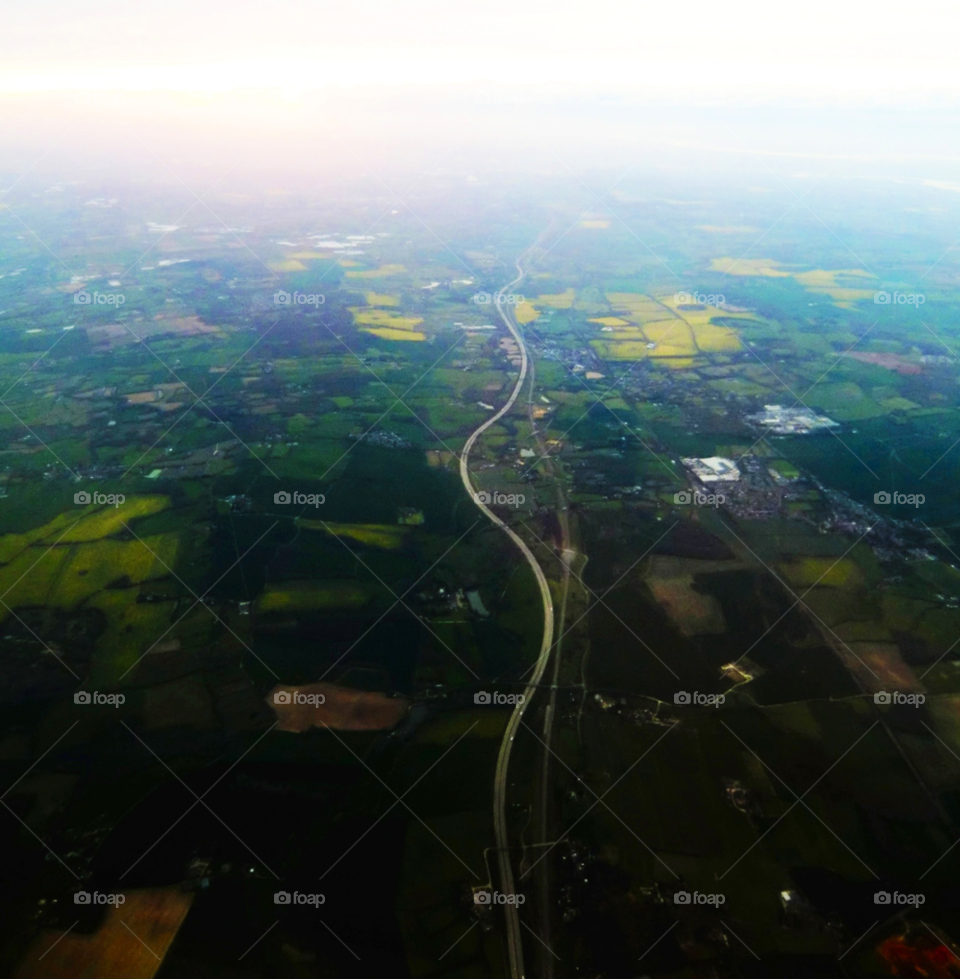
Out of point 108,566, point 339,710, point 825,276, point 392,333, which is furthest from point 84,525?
point 825,276

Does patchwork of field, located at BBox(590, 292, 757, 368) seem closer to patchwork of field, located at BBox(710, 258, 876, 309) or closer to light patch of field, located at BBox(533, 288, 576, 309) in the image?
light patch of field, located at BBox(533, 288, 576, 309)

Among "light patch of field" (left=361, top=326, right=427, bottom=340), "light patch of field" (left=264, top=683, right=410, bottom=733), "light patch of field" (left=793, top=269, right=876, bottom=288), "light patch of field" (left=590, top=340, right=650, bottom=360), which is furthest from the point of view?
"light patch of field" (left=793, top=269, right=876, bottom=288)

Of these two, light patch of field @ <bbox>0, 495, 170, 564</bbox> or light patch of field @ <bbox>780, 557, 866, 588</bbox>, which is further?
light patch of field @ <bbox>0, 495, 170, 564</bbox>

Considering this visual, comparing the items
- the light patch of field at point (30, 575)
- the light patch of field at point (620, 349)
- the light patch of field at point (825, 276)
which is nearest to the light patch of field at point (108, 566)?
the light patch of field at point (30, 575)

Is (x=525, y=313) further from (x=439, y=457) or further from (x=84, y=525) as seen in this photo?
(x=84, y=525)

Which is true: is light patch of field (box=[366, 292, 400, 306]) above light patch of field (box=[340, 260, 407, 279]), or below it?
below

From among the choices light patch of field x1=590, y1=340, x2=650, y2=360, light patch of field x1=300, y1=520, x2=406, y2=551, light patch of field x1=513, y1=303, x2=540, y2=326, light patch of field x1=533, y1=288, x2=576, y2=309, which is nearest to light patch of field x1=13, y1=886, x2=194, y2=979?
light patch of field x1=300, y1=520, x2=406, y2=551
